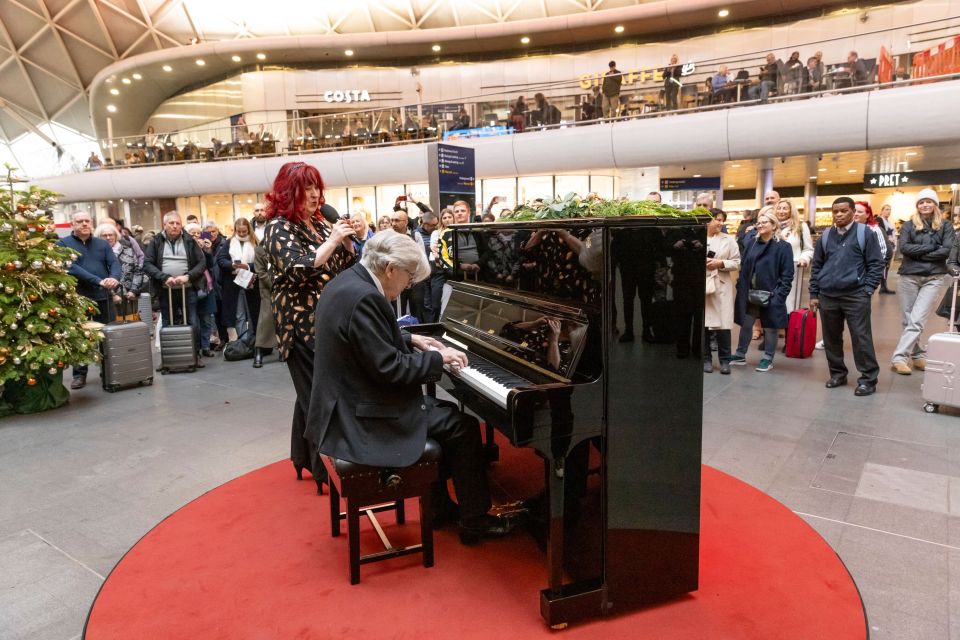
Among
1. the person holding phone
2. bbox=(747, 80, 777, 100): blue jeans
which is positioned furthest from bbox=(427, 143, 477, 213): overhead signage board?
bbox=(747, 80, 777, 100): blue jeans

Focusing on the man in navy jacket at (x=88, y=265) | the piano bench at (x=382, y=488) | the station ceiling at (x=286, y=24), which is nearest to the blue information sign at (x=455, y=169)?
the man in navy jacket at (x=88, y=265)

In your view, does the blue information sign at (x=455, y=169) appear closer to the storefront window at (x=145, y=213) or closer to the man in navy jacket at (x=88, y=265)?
the man in navy jacket at (x=88, y=265)

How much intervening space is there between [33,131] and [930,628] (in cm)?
4316

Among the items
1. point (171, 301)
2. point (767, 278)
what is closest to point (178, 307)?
point (171, 301)

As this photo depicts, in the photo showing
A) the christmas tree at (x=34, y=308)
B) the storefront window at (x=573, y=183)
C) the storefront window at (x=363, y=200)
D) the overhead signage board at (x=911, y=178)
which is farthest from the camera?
the storefront window at (x=363, y=200)

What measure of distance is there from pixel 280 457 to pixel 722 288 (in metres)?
4.93

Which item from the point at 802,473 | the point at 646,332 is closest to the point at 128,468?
the point at 646,332

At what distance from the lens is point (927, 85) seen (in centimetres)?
1116

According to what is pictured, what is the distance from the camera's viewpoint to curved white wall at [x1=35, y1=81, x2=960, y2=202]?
11.4m

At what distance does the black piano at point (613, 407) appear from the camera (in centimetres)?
237

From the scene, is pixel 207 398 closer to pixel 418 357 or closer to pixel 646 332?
pixel 418 357

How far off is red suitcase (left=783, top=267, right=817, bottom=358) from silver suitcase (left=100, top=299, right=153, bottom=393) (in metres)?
7.71

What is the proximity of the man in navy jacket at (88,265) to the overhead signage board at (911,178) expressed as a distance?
1977cm

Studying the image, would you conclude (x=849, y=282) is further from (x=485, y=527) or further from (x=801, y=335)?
(x=485, y=527)
